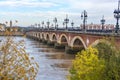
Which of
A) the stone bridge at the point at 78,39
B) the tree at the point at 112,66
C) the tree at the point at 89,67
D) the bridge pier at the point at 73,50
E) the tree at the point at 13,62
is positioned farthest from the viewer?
the bridge pier at the point at 73,50

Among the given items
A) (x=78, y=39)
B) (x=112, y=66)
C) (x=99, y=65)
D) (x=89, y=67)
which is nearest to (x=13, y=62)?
(x=112, y=66)

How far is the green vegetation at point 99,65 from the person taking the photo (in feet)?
58.2

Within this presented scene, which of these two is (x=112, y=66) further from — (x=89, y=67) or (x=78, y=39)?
(x=78, y=39)

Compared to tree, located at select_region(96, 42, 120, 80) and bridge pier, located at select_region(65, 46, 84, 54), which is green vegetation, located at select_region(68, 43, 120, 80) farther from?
bridge pier, located at select_region(65, 46, 84, 54)

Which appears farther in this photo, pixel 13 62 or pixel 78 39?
pixel 78 39

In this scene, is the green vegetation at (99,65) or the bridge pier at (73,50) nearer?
the green vegetation at (99,65)

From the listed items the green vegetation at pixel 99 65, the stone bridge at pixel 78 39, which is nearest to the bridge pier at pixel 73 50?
the stone bridge at pixel 78 39

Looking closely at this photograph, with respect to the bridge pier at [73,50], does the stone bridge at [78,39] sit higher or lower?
higher

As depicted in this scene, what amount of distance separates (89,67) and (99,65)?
31.2 inches

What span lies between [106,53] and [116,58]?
2.32 meters

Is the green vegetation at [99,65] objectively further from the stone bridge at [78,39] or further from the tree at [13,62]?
the tree at [13,62]

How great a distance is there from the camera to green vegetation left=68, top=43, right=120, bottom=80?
17.7 meters

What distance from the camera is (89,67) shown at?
796 inches

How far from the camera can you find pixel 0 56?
1000 cm
